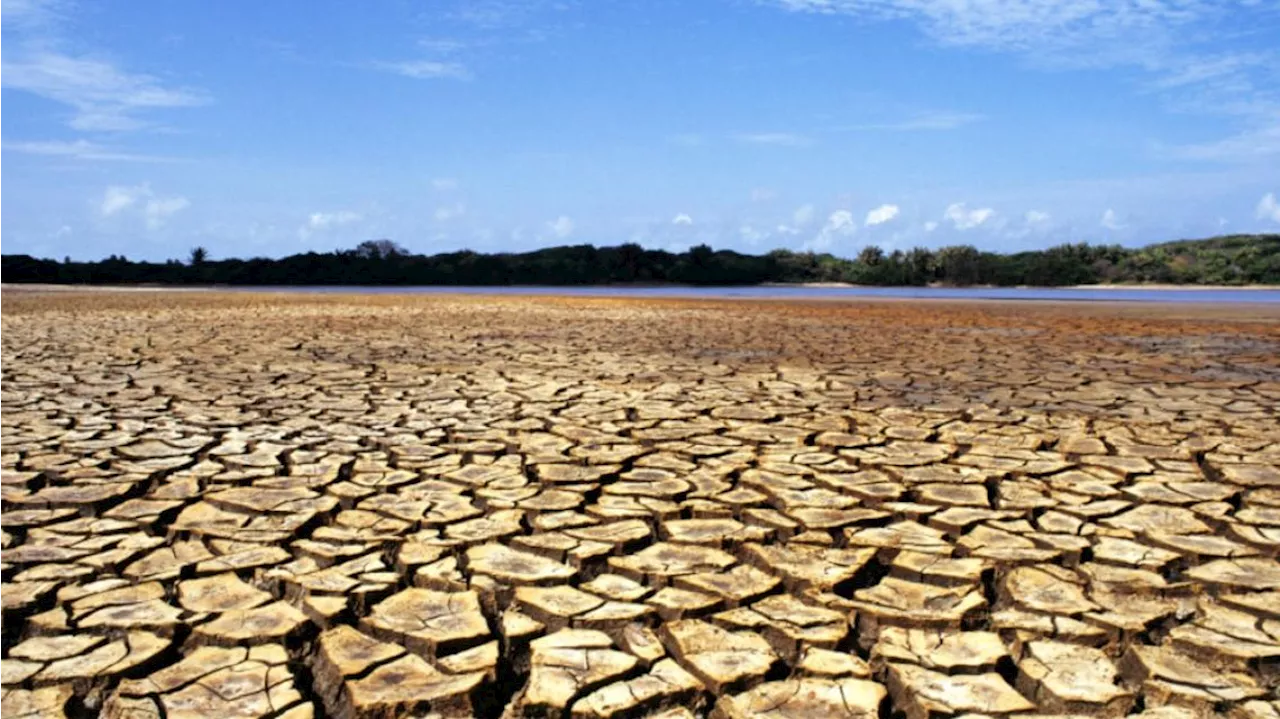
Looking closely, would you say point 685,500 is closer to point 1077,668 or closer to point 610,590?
point 610,590

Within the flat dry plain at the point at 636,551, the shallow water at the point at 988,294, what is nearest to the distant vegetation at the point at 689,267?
the shallow water at the point at 988,294

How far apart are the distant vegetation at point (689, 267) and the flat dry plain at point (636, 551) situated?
123ft

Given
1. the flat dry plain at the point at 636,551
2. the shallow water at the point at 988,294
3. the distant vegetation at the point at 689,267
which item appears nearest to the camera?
the flat dry plain at the point at 636,551

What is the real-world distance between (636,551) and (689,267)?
45.4 m

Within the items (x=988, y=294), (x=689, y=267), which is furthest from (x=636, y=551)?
(x=689, y=267)

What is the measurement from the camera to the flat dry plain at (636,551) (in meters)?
1.91

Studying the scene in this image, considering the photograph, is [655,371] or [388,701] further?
[655,371]

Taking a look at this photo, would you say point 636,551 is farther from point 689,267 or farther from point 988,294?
point 689,267

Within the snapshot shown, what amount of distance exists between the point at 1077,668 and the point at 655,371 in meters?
5.15

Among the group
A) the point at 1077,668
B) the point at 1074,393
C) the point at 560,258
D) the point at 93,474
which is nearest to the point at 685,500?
the point at 1077,668

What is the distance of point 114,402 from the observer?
208 inches

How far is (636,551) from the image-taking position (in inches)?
107

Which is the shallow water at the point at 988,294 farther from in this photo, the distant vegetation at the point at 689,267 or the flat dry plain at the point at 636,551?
the flat dry plain at the point at 636,551

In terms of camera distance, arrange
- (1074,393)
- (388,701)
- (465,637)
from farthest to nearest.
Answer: (1074,393), (465,637), (388,701)
